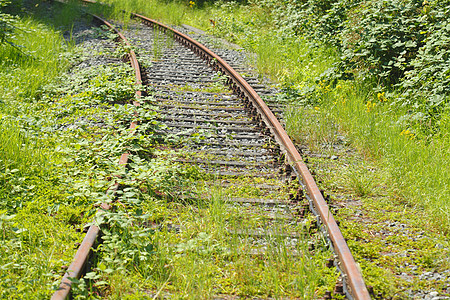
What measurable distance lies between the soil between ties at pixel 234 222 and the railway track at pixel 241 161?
13mm

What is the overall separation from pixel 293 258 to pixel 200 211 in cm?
96

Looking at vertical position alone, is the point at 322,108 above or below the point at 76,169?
above

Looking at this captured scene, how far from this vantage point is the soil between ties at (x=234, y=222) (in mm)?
2955

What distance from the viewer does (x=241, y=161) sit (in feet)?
16.3

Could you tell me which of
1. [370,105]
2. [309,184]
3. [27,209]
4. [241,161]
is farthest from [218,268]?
[370,105]

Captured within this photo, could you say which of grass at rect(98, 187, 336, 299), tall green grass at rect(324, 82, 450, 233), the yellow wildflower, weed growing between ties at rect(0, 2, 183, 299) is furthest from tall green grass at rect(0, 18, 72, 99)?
the yellow wildflower

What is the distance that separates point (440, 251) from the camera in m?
3.30

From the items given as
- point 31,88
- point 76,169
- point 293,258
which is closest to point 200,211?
point 293,258

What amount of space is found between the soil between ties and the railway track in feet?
0.04

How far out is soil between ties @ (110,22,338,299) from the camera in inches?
116

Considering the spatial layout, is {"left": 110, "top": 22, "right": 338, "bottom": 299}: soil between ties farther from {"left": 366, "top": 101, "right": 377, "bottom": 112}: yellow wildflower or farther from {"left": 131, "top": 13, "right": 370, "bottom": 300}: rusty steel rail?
{"left": 366, "top": 101, "right": 377, "bottom": 112}: yellow wildflower

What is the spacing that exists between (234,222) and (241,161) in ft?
4.98

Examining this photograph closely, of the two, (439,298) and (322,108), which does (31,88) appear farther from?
(439,298)

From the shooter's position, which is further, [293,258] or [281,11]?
[281,11]
